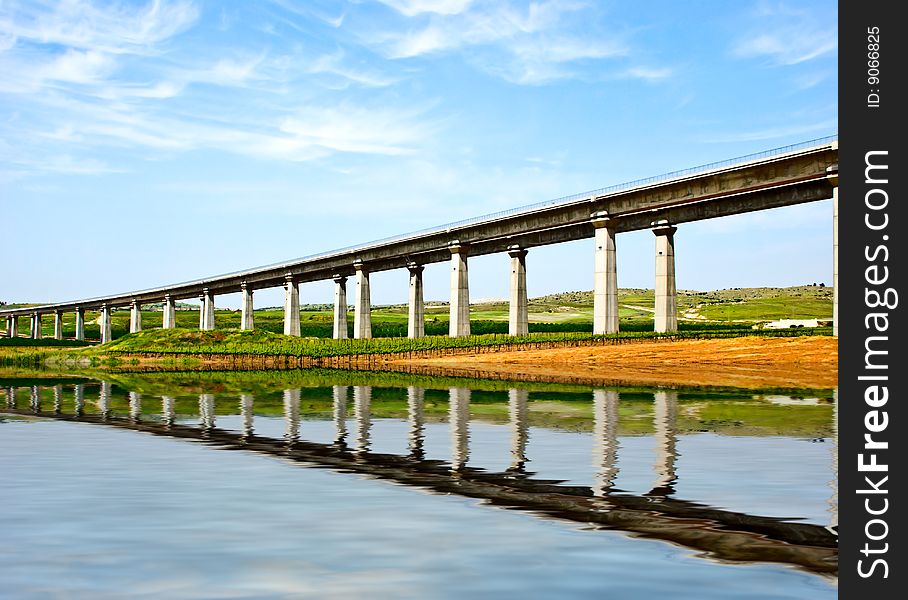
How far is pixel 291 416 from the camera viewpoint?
30.6 m

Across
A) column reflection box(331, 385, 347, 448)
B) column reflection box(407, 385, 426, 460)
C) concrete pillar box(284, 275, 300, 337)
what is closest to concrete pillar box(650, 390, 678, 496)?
column reflection box(407, 385, 426, 460)

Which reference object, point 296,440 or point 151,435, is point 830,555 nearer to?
point 296,440

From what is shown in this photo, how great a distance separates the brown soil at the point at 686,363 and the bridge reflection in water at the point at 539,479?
1463cm

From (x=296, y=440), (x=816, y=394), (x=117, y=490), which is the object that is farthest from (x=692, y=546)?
(x=816, y=394)

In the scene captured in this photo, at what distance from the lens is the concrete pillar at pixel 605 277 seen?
81688mm

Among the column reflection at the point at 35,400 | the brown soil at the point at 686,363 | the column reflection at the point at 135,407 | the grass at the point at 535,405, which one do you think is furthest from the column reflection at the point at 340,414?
the brown soil at the point at 686,363

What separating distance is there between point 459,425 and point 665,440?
6.95 meters

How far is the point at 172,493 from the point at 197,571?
552 cm

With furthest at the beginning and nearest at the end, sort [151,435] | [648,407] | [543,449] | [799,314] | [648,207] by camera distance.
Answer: [799,314] < [648,207] < [648,407] < [151,435] < [543,449]

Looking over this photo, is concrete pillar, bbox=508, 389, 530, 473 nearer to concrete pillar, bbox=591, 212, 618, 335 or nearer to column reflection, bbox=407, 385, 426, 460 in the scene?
column reflection, bbox=407, 385, 426, 460

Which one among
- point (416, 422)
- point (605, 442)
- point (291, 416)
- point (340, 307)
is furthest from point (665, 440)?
point (340, 307)

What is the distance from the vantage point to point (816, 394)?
121ft

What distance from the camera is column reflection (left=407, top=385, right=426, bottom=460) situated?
69.1 feet

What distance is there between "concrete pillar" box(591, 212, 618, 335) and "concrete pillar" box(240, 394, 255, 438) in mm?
46084
